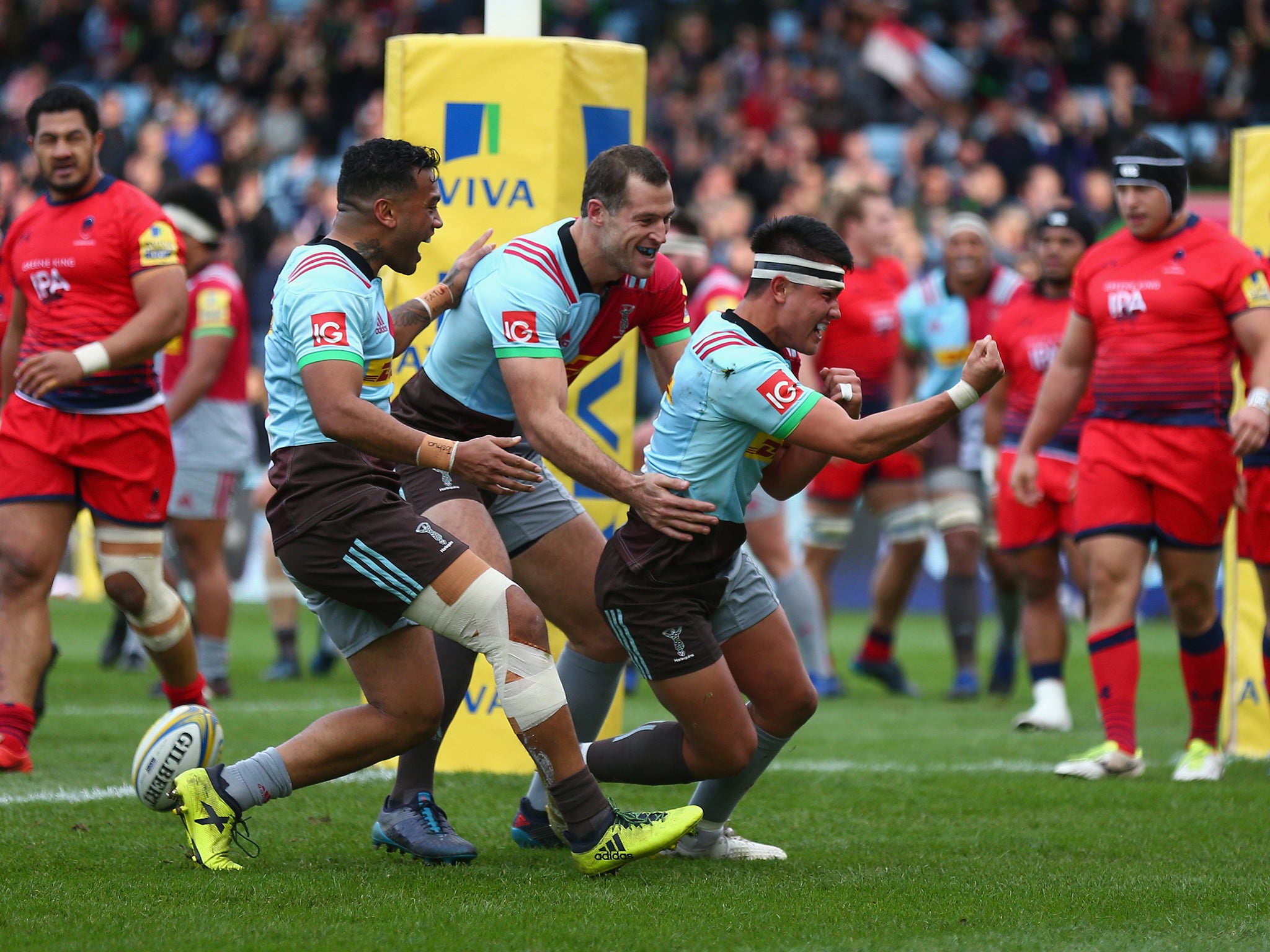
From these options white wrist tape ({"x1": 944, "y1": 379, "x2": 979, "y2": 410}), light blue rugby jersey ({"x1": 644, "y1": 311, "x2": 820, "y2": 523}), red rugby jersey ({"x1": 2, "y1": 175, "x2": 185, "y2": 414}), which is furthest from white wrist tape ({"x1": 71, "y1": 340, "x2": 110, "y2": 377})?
white wrist tape ({"x1": 944, "y1": 379, "x2": 979, "y2": 410})

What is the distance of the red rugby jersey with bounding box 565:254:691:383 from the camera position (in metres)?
5.22

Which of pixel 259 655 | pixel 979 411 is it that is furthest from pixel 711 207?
pixel 259 655

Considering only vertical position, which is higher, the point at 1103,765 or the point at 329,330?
the point at 329,330

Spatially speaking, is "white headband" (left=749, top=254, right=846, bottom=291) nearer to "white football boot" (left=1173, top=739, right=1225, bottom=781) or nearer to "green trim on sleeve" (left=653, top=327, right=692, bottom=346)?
"green trim on sleeve" (left=653, top=327, right=692, bottom=346)

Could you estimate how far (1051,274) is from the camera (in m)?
8.66

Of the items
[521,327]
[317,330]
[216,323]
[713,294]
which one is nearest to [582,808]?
[521,327]

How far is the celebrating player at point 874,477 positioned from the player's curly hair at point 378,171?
5418 mm

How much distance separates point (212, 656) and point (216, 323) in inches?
72.5

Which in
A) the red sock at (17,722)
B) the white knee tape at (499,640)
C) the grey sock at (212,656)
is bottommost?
the grey sock at (212,656)

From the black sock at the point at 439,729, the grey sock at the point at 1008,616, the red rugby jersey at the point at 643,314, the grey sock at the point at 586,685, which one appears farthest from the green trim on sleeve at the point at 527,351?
the grey sock at the point at 1008,616

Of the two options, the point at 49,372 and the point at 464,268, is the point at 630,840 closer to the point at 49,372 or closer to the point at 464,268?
the point at 464,268

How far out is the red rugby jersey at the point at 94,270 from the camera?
254 inches

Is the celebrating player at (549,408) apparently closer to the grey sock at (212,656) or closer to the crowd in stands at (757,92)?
the grey sock at (212,656)

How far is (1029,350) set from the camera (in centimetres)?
878
